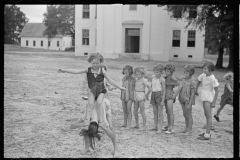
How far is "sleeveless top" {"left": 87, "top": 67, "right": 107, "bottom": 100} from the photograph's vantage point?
3.92 metres

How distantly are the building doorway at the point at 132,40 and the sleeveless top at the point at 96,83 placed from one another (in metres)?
25.3

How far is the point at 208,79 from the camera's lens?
4973mm

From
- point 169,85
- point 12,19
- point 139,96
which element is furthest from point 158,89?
point 12,19

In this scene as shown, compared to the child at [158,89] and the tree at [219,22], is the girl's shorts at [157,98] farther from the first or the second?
the tree at [219,22]

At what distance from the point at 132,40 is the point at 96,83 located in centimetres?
2594

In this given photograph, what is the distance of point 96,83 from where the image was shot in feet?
12.9

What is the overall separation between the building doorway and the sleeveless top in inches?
995

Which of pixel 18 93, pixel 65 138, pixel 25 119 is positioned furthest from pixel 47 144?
pixel 18 93

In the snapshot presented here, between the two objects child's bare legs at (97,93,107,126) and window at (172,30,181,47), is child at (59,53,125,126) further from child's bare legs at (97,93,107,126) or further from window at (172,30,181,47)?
window at (172,30,181,47)

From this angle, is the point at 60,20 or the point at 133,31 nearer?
the point at 133,31

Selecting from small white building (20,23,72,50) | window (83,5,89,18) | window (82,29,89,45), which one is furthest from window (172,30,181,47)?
small white building (20,23,72,50)

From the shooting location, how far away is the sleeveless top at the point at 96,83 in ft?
12.9

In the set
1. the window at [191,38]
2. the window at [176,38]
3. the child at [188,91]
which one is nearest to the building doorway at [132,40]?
the window at [176,38]

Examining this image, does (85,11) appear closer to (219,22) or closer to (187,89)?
(219,22)
